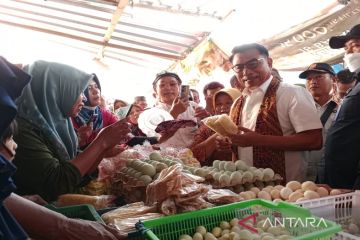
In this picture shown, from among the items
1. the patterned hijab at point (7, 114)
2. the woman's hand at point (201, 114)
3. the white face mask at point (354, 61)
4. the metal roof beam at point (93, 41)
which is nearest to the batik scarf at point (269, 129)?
the white face mask at point (354, 61)

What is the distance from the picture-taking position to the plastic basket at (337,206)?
1.58 metres

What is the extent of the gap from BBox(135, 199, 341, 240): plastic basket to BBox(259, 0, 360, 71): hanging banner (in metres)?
3.36

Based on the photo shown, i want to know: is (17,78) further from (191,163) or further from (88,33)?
(88,33)

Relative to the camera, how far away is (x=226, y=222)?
1.37 m

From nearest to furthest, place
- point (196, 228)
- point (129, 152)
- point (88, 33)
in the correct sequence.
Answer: point (196, 228) < point (129, 152) < point (88, 33)

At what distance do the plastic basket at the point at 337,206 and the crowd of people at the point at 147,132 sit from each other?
79cm

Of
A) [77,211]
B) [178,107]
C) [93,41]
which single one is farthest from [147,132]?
[93,41]

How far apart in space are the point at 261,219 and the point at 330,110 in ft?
7.97

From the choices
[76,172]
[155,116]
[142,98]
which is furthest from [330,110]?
[142,98]

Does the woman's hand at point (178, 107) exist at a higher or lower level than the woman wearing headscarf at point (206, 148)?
higher

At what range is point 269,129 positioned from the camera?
8.45 ft

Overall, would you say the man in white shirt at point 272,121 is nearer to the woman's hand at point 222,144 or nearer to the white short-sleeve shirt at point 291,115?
the white short-sleeve shirt at point 291,115

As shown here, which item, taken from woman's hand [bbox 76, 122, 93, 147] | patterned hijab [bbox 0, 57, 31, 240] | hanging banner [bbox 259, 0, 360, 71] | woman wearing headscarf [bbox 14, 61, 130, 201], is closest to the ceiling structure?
hanging banner [bbox 259, 0, 360, 71]

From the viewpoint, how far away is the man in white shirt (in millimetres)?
2434
